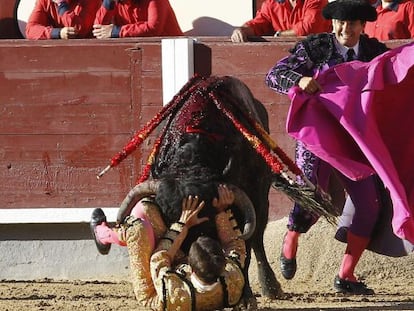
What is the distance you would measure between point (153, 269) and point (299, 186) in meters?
0.92

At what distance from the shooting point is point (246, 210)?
17.5 ft

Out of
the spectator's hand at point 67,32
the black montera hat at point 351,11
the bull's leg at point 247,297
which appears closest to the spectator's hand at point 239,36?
the spectator's hand at point 67,32

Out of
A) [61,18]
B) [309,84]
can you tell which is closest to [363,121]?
[309,84]

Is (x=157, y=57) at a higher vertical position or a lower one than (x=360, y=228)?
higher

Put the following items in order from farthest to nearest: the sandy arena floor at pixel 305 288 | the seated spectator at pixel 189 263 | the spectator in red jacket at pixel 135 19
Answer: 1. the spectator in red jacket at pixel 135 19
2. the sandy arena floor at pixel 305 288
3. the seated spectator at pixel 189 263

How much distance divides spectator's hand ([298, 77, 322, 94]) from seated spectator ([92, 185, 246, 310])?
29.2 inches

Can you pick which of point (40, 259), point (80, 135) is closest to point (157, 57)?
point (80, 135)

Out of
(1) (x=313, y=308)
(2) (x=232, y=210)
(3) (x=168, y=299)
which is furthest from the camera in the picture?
(1) (x=313, y=308)

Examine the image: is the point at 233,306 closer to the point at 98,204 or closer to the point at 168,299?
the point at 168,299

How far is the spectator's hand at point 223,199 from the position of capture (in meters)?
5.20

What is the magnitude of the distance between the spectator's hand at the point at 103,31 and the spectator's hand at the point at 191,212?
250 cm

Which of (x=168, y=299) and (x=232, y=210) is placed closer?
(x=168, y=299)

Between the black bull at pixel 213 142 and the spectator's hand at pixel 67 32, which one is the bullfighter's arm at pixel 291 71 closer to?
the black bull at pixel 213 142

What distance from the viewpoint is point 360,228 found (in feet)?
20.0
